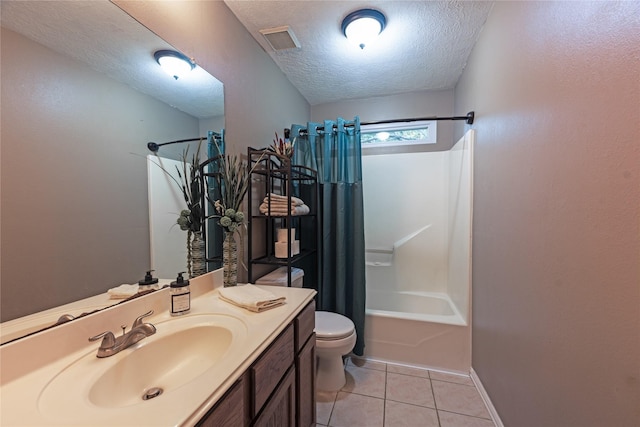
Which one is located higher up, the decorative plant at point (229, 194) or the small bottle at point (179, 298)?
the decorative plant at point (229, 194)

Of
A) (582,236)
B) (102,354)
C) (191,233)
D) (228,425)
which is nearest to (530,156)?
(582,236)

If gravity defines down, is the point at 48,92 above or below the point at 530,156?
above

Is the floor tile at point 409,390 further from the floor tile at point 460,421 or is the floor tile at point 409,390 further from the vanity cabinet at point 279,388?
the vanity cabinet at point 279,388

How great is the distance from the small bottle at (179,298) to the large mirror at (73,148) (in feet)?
0.46

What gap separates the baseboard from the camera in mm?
1434

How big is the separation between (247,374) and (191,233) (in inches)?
29.5

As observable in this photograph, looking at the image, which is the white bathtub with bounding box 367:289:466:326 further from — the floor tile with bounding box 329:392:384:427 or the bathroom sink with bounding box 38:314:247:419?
the bathroom sink with bounding box 38:314:247:419

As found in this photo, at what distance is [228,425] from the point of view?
0.64 meters

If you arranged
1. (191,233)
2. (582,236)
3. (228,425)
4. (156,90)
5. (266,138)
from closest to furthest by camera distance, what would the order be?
(228,425)
(582,236)
(156,90)
(191,233)
(266,138)

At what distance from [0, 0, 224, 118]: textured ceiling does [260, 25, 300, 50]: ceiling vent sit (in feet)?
2.15

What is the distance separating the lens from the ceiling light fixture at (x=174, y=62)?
1.11 m

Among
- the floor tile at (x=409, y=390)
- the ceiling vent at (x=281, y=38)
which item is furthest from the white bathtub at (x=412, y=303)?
the ceiling vent at (x=281, y=38)

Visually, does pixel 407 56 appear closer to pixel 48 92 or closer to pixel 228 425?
pixel 48 92

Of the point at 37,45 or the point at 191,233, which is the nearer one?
the point at 37,45
